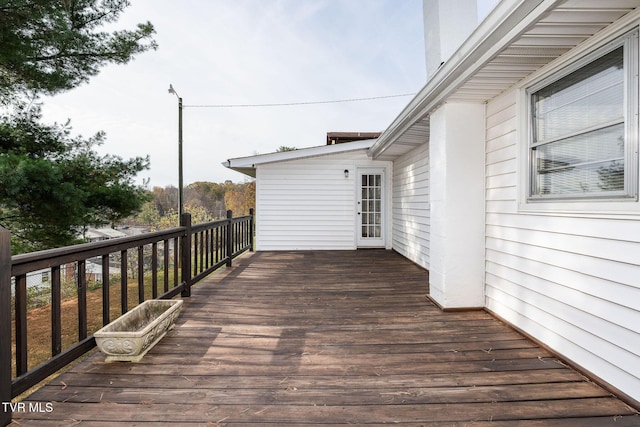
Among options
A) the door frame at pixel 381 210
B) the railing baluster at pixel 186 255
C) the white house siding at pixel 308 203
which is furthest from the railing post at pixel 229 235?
the door frame at pixel 381 210

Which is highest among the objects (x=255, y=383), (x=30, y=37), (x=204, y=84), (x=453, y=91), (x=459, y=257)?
(x=204, y=84)

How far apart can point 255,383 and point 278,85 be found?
39.9 ft

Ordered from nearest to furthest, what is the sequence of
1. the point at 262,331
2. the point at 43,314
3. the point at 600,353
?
the point at 600,353, the point at 262,331, the point at 43,314

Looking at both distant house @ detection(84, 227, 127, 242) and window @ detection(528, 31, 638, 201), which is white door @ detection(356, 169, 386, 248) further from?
distant house @ detection(84, 227, 127, 242)

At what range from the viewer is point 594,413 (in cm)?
151

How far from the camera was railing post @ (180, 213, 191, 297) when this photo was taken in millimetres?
3383

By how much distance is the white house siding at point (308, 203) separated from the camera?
6.96m

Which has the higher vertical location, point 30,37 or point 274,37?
point 274,37

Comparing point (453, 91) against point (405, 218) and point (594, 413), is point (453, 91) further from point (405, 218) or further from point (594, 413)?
point (405, 218)

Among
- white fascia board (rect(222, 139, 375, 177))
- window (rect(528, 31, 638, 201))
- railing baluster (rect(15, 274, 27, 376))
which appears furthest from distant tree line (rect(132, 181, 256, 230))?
window (rect(528, 31, 638, 201))

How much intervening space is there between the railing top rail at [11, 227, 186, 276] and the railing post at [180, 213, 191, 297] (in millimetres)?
606

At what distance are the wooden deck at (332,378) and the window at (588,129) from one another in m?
1.19

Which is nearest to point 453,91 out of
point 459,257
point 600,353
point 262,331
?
point 459,257

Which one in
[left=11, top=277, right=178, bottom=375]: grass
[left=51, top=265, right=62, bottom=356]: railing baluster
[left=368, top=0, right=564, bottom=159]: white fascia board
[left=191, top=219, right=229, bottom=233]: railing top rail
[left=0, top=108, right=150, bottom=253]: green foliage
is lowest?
[left=11, top=277, right=178, bottom=375]: grass
